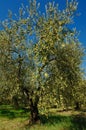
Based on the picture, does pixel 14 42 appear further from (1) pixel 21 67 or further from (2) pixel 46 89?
(2) pixel 46 89

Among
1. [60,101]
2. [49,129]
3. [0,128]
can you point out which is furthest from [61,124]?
[0,128]

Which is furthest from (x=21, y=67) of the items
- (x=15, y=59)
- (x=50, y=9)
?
(x=50, y=9)

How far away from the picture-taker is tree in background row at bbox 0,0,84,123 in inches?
1293

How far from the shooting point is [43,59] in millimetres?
32531

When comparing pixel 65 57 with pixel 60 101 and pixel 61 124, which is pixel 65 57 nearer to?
pixel 60 101

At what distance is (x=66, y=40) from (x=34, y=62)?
5.01 metres

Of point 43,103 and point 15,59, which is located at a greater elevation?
point 15,59

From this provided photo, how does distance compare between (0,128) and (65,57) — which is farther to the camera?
(0,128)

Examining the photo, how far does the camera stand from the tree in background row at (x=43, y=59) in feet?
108

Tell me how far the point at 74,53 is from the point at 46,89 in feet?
19.3

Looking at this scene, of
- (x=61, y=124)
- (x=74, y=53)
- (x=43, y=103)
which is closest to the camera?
(x=43, y=103)

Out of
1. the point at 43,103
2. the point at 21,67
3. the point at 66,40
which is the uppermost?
the point at 66,40

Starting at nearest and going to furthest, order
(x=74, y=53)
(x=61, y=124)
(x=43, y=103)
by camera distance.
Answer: (x=43, y=103) → (x=74, y=53) → (x=61, y=124)

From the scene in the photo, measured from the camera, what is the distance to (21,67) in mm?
34875
